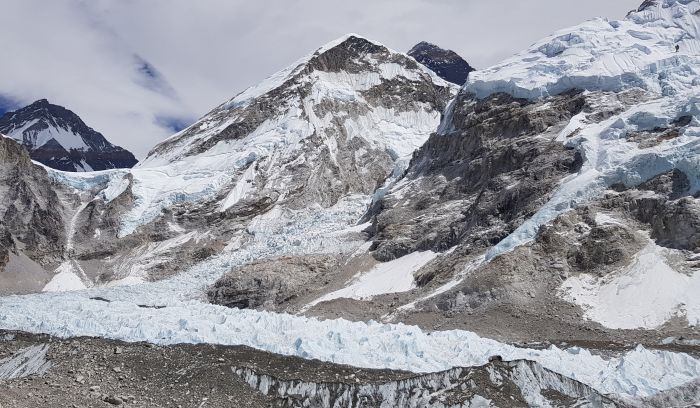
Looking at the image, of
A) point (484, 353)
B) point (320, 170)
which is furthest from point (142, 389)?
point (320, 170)

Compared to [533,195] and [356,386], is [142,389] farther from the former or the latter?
[533,195]

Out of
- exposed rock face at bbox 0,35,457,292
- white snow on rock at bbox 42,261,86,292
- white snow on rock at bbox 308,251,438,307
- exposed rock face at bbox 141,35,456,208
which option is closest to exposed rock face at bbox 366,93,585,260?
white snow on rock at bbox 308,251,438,307

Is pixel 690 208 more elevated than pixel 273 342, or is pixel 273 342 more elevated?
pixel 273 342

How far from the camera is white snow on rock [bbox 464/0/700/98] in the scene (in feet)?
221

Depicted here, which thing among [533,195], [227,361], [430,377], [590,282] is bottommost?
[590,282]

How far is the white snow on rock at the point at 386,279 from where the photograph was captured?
58.5 meters

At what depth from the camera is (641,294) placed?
4353cm

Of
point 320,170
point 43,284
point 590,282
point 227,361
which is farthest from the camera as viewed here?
point 320,170

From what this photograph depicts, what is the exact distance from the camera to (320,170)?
111 metres

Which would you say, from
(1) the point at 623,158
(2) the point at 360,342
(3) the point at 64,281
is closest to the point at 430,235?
(1) the point at 623,158

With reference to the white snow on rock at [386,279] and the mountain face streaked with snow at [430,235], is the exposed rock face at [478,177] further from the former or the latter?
the white snow on rock at [386,279]

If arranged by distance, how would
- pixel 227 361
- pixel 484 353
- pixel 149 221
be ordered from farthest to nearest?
1. pixel 149 221
2. pixel 484 353
3. pixel 227 361

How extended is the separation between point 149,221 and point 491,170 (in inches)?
2191

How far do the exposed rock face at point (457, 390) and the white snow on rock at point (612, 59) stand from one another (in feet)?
157
